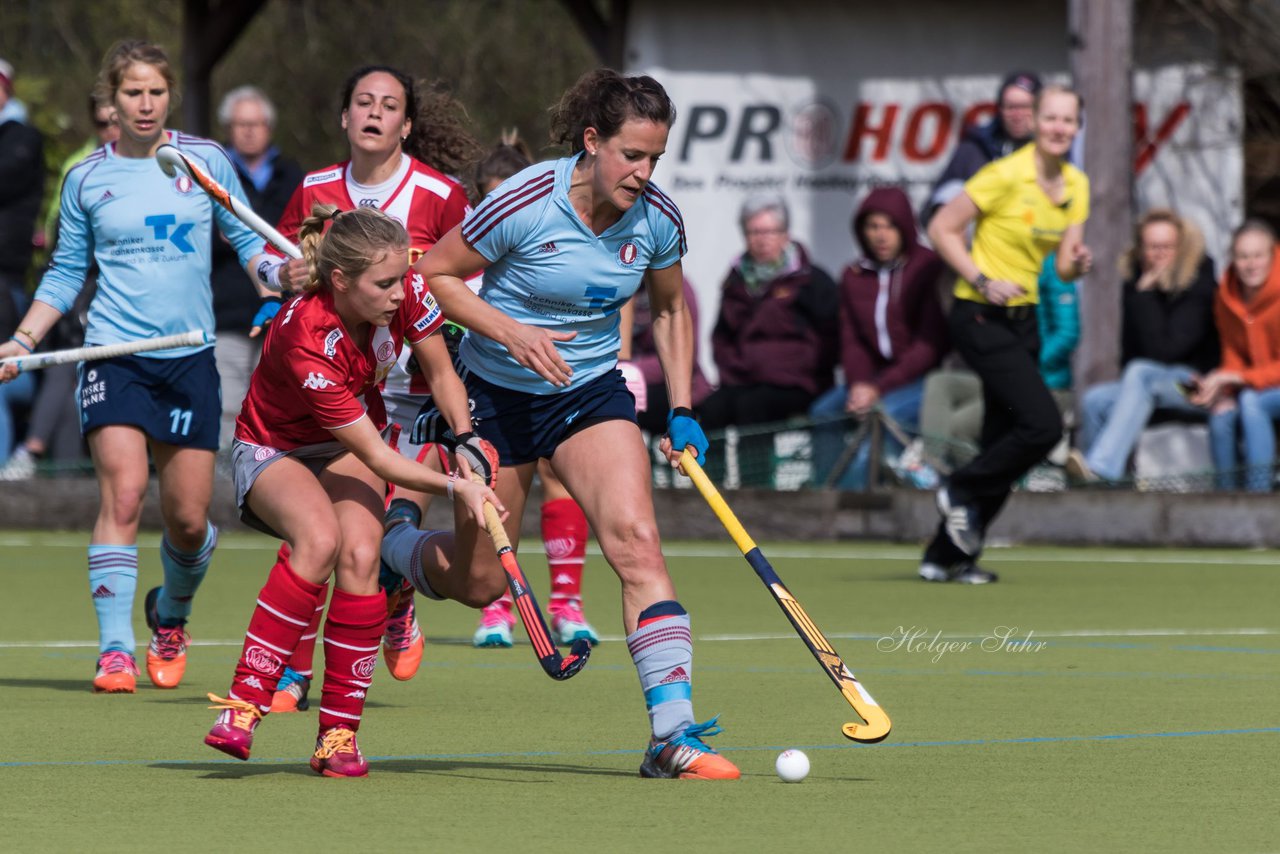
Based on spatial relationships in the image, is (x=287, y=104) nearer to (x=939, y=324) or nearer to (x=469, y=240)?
(x=939, y=324)

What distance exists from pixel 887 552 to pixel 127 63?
656cm

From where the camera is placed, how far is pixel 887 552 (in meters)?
13.0

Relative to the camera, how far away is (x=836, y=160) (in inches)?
645

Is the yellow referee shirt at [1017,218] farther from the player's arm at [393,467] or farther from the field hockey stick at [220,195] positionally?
the player's arm at [393,467]

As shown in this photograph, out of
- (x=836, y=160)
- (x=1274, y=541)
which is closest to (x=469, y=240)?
(x=1274, y=541)

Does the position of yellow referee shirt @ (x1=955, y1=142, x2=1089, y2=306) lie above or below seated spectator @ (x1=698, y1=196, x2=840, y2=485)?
above

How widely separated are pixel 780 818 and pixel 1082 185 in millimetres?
6437

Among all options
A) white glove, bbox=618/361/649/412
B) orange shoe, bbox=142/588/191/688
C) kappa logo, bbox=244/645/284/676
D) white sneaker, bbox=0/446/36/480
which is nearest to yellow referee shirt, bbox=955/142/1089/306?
white glove, bbox=618/361/649/412

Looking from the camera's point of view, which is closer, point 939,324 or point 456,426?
point 456,426

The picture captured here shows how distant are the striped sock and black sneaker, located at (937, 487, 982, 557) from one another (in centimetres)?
536

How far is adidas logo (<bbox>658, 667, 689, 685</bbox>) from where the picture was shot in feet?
18.2

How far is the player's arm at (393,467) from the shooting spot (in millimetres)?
5602

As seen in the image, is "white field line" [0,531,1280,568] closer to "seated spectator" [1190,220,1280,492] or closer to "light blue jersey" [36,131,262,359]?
"seated spectator" [1190,220,1280,492]

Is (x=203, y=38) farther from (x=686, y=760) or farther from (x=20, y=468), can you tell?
(x=686, y=760)
